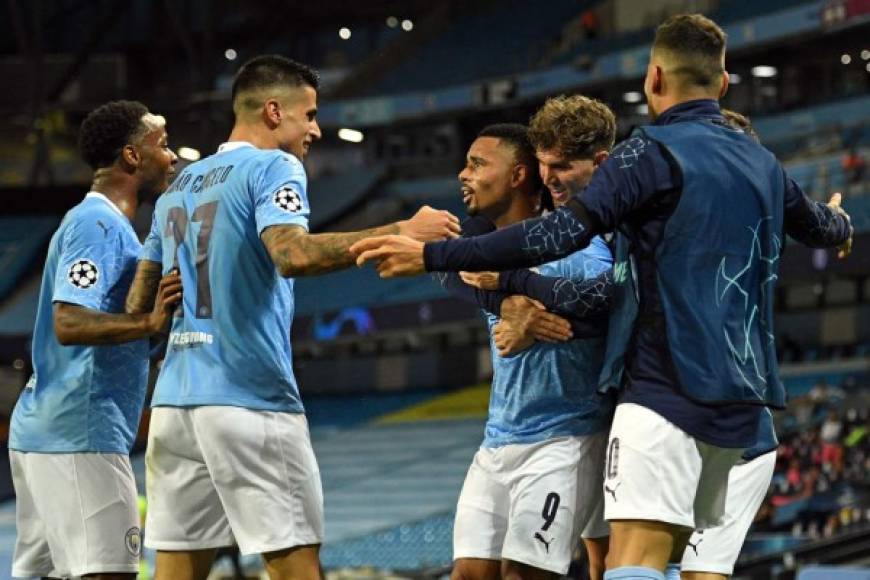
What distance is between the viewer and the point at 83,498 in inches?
226

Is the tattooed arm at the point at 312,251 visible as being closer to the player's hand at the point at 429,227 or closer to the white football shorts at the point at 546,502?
the player's hand at the point at 429,227

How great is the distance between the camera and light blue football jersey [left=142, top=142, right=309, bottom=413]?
4934 millimetres

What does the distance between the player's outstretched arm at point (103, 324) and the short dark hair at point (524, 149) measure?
1502mm

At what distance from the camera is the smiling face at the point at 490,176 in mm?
5785

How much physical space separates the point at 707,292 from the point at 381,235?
105cm

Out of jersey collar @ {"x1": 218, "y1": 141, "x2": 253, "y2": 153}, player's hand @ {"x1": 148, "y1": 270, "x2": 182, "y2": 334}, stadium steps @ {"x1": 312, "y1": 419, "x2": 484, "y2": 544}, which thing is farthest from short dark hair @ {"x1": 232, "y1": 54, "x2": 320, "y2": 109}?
stadium steps @ {"x1": 312, "y1": 419, "x2": 484, "y2": 544}

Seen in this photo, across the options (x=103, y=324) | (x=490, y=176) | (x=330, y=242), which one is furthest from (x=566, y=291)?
(x=103, y=324)

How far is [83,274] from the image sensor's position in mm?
5781

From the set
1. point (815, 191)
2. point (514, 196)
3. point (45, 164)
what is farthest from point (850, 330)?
point (514, 196)

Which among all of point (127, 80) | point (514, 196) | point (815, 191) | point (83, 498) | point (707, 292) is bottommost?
point (83, 498)

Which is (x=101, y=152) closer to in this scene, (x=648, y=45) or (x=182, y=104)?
(x=648, y=45)

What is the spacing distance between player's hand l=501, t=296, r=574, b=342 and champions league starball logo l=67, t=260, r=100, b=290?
1.65 meters

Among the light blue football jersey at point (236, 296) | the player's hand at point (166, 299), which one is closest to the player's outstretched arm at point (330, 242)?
the light blue football jersey at point (236, 296)

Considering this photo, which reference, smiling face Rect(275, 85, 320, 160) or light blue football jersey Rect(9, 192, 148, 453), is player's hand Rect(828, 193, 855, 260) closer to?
smiling face Rect(275, 85, 320, 160)
